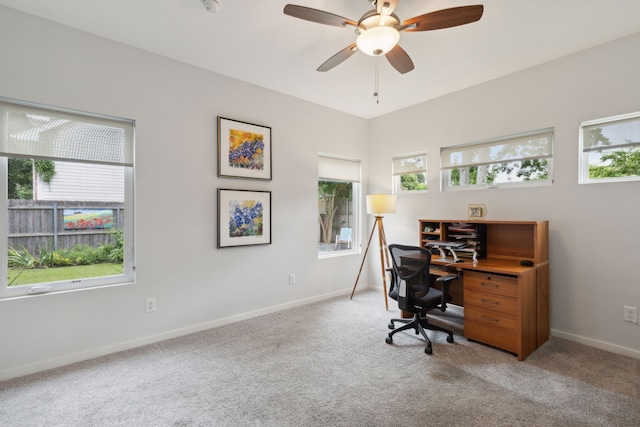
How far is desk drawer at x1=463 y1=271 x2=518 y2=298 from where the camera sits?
252cm

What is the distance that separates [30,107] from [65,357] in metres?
2.03

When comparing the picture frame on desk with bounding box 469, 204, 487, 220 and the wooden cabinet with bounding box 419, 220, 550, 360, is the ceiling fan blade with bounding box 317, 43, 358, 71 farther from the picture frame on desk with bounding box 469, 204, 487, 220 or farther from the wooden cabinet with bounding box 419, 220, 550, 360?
the picture frame on desk with bounding box 469, 204, 487, 220

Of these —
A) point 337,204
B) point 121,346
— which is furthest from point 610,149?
point 121,346

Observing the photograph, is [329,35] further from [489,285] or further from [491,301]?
[491,301]

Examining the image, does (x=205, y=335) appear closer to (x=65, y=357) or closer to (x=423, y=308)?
(x=65, y=357)

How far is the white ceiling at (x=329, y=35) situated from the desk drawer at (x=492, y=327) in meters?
2.40

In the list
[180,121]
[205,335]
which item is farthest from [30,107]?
[205,335]

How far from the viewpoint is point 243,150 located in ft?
11.0

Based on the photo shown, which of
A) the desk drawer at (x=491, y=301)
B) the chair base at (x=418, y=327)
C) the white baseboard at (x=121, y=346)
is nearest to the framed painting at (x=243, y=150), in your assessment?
the white baseboard at (x=121, y=346)

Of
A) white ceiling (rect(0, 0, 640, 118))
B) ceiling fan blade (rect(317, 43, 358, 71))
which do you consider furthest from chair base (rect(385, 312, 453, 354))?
white ceiling (rect(0, 0, 640, 118))

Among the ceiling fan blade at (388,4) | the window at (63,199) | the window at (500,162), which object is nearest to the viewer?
the ceiling fan blade at (388,4)

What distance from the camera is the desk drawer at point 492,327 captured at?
2514 mm

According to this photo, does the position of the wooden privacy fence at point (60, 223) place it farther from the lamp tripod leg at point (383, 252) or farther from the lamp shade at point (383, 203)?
the lamp tripod leg at point (383, 252)

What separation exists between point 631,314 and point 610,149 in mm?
1465
